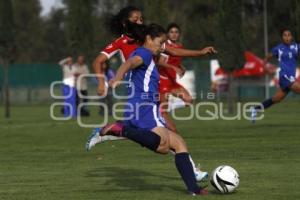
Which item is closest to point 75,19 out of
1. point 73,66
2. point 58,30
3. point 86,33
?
point 86,33

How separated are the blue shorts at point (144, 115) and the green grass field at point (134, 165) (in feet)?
2.73

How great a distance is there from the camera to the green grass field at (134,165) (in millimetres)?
11023

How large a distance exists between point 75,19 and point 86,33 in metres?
0.77

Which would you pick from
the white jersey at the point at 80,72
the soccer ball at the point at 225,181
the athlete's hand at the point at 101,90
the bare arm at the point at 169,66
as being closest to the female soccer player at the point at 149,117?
the soccer ball at the point at 225,181

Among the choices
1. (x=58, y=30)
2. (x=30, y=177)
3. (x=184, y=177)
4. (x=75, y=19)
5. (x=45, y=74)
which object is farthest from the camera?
(x=58, y=30)

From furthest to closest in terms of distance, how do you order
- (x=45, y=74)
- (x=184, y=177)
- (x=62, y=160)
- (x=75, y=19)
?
1. (x=45, y=74)
2. (x=75, y=19)
3. (x=62, y=160)
4. (x=184, y=177)

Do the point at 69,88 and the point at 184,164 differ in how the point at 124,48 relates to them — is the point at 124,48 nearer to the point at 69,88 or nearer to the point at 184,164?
the point at 184,164

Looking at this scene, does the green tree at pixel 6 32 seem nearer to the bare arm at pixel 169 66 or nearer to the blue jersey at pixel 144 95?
the bare arm at pixel 169 66

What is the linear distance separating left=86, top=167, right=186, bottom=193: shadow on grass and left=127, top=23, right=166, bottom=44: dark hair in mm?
1837

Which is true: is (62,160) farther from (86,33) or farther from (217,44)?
(86,33)

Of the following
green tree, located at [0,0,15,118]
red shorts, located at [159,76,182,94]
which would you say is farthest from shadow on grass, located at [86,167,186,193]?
green tree, located at [0,0,15,118]

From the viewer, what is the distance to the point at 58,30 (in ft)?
306

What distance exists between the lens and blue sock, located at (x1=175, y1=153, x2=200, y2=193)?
35.1 ft

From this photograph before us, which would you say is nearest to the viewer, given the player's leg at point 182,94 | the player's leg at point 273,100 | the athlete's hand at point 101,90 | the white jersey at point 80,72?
the athlete's hand at point 101,90
